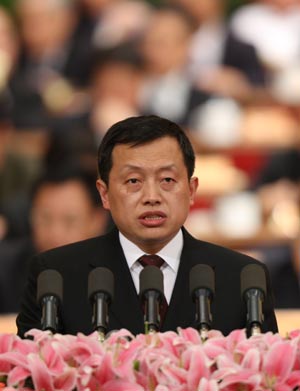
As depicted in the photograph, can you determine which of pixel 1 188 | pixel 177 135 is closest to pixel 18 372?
pixel 177 135

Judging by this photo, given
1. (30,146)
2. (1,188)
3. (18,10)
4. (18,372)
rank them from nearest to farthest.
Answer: (18,372) → (1,188) → (30,146) → (18,10)

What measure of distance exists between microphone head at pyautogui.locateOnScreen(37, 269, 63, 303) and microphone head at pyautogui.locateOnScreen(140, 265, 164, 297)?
5.6 inches

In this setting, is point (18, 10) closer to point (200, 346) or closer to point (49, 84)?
point (49, 84)

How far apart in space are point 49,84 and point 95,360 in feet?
19.4

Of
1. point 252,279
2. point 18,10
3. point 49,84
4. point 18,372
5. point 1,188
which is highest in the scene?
point 18,10

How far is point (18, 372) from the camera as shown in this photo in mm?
2236

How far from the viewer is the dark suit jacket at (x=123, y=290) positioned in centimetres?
269

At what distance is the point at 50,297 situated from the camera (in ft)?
8.04

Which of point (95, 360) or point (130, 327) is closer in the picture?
point (95, 360)

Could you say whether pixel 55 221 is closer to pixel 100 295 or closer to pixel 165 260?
pixel 165 260

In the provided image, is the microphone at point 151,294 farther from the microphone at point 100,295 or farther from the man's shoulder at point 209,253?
the man's shoulder at point 209,253

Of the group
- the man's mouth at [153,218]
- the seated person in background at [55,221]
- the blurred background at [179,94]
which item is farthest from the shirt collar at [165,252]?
the blurred background at [179,94]

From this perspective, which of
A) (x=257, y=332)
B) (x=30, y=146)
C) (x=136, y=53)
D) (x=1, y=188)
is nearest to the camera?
(x=257, y=332)

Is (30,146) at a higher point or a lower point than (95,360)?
higher
